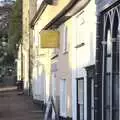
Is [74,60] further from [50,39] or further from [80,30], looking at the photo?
[50,39]

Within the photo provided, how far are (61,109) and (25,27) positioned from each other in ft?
87.7

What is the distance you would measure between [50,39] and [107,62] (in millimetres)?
12049

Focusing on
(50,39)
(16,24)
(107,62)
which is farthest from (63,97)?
(16,24)

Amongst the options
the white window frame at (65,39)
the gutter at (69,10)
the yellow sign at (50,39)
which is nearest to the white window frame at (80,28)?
the gutter at (69,10)

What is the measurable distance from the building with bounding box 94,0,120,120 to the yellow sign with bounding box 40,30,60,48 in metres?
10.8

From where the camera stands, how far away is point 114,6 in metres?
16.0

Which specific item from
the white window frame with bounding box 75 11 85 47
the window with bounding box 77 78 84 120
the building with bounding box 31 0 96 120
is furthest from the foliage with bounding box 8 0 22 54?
the window with bounding box 77 78 84 120

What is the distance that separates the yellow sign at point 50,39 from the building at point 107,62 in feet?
35.3

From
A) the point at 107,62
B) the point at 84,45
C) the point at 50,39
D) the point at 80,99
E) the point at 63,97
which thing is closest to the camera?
the point at 107,62

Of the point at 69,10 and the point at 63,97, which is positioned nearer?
the point at 69,10

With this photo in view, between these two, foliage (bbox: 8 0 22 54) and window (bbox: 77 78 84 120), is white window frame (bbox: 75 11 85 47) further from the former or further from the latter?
foliage (bbox: 8 0 22 54)

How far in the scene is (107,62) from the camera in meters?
16.6

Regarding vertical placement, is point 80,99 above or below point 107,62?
below

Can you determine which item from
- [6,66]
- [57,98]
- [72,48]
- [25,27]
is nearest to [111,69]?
[72,48]
